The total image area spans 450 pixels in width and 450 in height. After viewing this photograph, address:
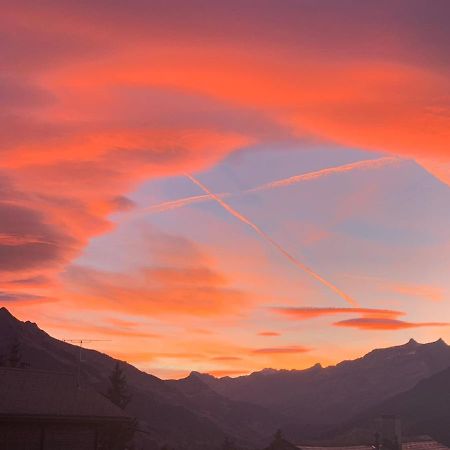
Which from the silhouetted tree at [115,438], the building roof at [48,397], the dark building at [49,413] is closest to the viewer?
the dark building at [49,413]

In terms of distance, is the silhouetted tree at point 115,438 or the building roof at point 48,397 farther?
the silhouetted tree at point 115,438

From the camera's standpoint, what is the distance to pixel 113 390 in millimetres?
80938

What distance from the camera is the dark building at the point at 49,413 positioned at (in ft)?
110

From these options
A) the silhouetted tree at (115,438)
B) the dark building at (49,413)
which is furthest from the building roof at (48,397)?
the silhouetted tree at (115,438)

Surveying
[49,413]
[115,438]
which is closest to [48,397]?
[49,413]

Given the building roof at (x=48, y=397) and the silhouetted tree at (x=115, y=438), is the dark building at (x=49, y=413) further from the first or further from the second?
the silhouetted tree at (x=115, y=438)

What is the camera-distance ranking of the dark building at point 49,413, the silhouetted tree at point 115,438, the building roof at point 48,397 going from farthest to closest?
1. the silhouetted tree at point 115,438
2. the building roof at point 48,397
3. the dark building at point 49,413

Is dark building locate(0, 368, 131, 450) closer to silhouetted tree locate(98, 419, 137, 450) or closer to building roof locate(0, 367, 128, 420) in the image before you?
building roof locate(0, 367, 128, 420)

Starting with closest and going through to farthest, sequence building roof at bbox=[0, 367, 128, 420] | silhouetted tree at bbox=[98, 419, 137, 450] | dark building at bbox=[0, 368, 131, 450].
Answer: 1. dark building at bbox=[0, 368, 131, 450]
2. building roof at bbox=[0, 367, 128, 420]
3. silhouetted tree at bbox=[98, 419, 137, 450]

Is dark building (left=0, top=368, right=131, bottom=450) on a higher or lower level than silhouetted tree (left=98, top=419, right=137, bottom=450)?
higher

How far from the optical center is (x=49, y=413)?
34.3m

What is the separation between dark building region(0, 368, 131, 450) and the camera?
33438 millimetres

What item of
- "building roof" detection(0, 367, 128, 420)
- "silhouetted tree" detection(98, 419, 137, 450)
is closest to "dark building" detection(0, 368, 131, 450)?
"building roof" detection(0, 367, 128, 420)

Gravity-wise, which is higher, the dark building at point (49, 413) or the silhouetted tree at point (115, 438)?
the dark building at point (49, 413)
